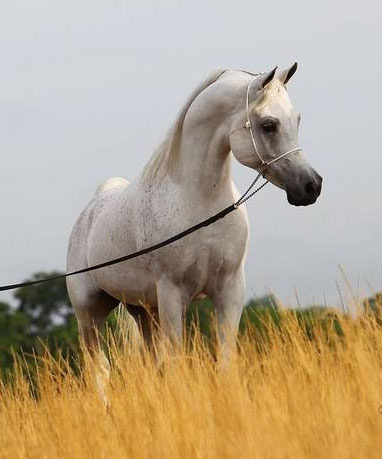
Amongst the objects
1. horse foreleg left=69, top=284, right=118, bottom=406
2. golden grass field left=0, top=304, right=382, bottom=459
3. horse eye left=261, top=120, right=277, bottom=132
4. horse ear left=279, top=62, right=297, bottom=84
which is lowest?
golden grass field left=0, top=304, right=382, bottom=459

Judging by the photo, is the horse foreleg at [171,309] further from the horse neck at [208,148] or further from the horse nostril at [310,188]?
the horse nostril at [310,188]

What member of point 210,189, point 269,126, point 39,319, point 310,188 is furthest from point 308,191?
point 39,319

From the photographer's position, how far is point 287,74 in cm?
714

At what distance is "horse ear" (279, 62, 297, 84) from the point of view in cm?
713

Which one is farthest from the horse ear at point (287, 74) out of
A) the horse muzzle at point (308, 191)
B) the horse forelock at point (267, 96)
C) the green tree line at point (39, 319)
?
the green tree line at point (39, 319)

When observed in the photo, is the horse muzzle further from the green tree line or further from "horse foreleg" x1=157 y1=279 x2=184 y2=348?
the green tree line

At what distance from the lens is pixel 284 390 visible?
5.77m

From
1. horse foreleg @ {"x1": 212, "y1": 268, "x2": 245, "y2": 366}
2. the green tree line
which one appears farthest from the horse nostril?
the green tree line

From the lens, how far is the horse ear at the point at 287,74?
7129 millimetres

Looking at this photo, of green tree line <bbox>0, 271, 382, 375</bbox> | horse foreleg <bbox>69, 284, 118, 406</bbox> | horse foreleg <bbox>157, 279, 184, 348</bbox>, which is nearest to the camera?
horse foreleg <bbox>157, 279, 184, 348</bbox>

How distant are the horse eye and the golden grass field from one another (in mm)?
1172

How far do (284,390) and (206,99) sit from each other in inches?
91.5

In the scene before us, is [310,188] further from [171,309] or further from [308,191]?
[171,309]

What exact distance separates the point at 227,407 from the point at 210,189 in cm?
205
